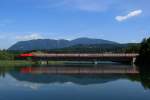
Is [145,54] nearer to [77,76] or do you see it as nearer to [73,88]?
[77,76]

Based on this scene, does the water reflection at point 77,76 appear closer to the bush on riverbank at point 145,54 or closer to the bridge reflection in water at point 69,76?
the bridge reflection in water at point 69,76

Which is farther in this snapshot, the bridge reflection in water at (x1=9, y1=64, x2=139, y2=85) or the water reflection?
the bridge reflection in water at (x1=9, y1=64, x2=139, y2=85)

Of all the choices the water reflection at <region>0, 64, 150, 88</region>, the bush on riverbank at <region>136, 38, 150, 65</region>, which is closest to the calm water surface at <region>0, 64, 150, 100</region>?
the water reflection at <region>0, 64, 150, 88</region>

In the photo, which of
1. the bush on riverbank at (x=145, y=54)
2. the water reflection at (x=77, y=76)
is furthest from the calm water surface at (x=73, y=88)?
the bush on riverbank at (x=145, y=54)

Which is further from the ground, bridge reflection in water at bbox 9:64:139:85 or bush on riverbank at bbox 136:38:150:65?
bush on riverbank at bbox 136:38:150:65

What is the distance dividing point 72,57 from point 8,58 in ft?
Answer: 84.9

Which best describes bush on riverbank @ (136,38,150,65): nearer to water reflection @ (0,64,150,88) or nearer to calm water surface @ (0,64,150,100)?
water reflection @ (0,64,150,88)

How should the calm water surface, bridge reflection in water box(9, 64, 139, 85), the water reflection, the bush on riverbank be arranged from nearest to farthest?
the calm water surface, the water reflection, bridge reflection in water box(9, 64, 139, 85), the bush on riverbank

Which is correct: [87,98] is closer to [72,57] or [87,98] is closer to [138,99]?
[138,99]

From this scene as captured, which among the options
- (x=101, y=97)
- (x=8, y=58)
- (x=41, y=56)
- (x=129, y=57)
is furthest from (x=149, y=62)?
(x=101, y=97)

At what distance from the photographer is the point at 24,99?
23.0m

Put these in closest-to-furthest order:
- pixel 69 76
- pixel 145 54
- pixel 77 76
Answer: pixel 69 76
pixel 77 76
pixel 145 54

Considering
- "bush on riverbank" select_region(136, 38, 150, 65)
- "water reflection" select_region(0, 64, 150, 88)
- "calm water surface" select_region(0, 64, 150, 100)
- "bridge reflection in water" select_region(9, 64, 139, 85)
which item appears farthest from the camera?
"bush on riverbank" select_region(136, 38, 150, 65)

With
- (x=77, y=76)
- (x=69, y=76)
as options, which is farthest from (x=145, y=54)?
(x=69, y=76)
